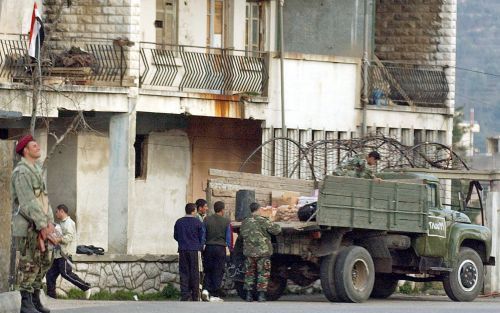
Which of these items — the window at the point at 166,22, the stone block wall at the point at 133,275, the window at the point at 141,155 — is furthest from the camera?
the window at the point at 141,155

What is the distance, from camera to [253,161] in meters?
36.8

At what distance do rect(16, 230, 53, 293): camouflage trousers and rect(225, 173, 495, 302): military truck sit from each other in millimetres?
7721

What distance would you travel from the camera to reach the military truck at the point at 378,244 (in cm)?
2600

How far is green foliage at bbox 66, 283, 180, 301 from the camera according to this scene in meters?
28.0

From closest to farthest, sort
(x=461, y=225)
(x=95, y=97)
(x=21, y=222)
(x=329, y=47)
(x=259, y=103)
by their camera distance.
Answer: (x=21, y=222), (x=461, y=225), (x=95, y=97), (x=259, y=103), (x=329, y=47)

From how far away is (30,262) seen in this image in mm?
18531

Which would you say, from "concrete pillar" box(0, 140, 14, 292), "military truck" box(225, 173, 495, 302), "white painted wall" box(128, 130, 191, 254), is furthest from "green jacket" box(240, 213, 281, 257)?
"white painted wall" box(128, 130, 191, 254)

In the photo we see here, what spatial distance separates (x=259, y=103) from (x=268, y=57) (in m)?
1.03

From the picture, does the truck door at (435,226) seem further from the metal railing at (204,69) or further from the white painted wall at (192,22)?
the white painted wall at (192,22)

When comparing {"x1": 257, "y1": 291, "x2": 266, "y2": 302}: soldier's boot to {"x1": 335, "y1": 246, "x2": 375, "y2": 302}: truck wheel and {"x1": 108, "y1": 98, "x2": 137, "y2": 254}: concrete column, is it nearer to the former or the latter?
{"x1": 335, "y1": 246, "x2": 375, "y2": 302}: truck wheel

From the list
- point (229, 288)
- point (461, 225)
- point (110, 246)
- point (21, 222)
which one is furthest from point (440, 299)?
point (21, 222)

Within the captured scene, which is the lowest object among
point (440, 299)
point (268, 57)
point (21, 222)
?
point (440, 299)

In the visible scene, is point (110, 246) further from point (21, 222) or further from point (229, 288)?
point (21, 222)

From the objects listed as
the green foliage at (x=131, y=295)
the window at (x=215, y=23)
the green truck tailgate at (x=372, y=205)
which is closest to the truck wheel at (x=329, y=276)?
the green truck tailgate at (x=372, y=205)
